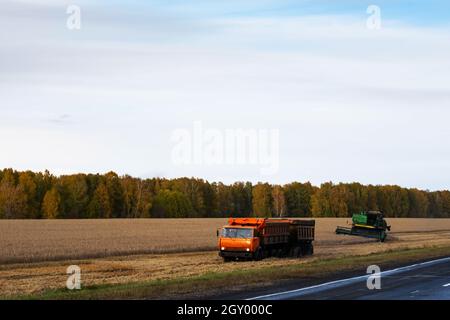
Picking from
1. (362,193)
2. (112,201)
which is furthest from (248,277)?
(362,193)

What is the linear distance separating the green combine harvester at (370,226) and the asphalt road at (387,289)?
39171 millimetres

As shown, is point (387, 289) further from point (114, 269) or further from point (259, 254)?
point (259, 254)

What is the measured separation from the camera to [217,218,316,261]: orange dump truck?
132 ft

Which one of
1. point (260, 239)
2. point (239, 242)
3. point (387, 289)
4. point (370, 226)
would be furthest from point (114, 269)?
point (370, 226)

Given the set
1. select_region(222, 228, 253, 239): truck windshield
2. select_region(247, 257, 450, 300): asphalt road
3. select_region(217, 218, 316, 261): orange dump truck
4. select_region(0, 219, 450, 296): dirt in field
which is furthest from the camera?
select_region(222, 228, 253, 239): truck windshield

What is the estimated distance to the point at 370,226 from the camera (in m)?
68.5

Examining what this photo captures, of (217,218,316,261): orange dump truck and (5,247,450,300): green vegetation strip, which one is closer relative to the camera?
(5,247,450,300): green vegetation strip

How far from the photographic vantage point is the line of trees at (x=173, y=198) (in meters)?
126

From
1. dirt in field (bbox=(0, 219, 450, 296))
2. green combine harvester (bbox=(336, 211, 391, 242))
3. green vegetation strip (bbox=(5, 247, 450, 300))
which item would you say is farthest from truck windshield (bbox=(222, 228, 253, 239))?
green combine harvester (bbox=(336, 211, 391, 242))

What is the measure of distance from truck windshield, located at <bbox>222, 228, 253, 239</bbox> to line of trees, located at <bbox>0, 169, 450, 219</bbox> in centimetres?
8594

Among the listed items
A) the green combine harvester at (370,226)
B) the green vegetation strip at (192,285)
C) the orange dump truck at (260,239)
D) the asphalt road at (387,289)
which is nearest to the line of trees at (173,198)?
the green combine harvester at (370,226)

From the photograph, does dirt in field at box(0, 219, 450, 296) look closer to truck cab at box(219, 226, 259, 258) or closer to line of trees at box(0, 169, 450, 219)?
truck cab at box(219, 226, 259, 258)

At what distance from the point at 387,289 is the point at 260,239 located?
19.5m
